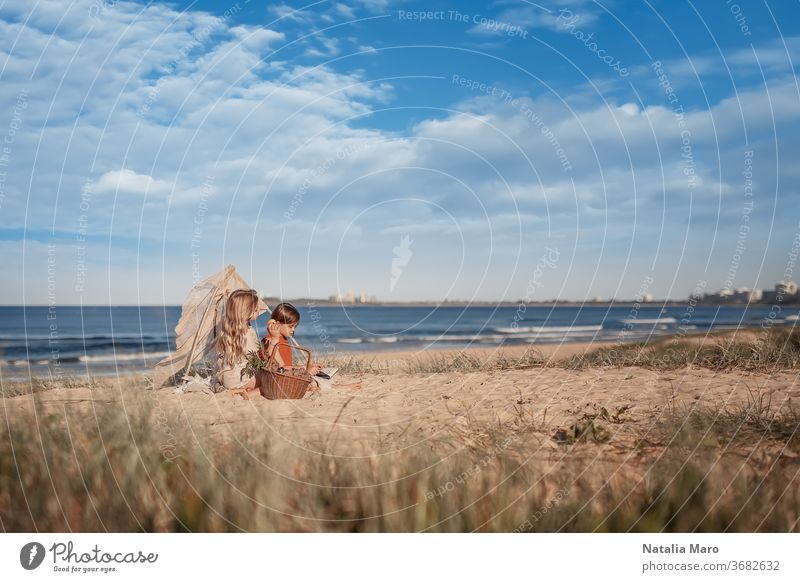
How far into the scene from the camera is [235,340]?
9906 millimetres

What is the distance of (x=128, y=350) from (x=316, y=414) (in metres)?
31.5

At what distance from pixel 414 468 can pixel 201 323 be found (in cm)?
594

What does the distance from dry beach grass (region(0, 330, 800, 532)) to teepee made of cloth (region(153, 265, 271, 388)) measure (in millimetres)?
2503

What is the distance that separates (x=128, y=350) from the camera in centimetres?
3612

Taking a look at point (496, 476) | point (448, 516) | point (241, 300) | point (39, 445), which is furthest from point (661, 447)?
point (241, 300)

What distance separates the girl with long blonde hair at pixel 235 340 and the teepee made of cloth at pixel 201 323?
0.32 meters

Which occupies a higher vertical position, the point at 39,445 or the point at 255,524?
the point at 39,445

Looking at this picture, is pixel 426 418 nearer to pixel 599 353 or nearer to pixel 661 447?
pixel 661 447

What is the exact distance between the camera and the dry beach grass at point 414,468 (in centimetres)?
496
